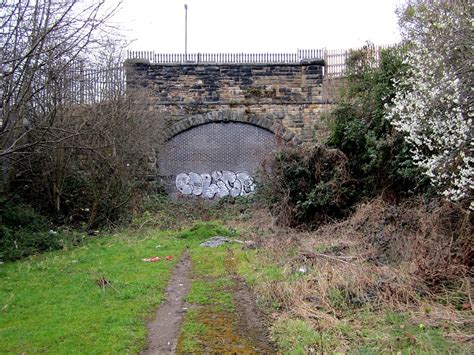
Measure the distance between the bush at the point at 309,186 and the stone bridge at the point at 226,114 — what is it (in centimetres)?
698

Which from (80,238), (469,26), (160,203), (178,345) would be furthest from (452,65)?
(160,203)

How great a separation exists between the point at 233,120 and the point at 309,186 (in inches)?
331

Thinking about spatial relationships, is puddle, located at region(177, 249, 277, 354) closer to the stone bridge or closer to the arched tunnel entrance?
the arched tunnel entrance

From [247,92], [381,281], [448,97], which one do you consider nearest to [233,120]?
[247,92]

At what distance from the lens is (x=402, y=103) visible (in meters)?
8.71

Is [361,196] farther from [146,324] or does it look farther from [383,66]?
[146,324]

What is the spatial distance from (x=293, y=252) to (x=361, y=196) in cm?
402

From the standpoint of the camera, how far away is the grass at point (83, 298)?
205 inches

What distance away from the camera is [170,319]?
6.04 meters

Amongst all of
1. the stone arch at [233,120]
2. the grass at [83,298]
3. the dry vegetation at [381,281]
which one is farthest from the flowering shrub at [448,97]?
the stone arch at [233,120]

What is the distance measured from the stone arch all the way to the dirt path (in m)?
12.4

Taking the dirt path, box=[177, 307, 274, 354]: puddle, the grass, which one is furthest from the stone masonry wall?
box=[177, 307, 274, 354]: puddle

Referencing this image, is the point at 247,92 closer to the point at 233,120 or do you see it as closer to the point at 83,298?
the point at 233,120

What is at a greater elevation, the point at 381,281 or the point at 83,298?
the point at 381,281
